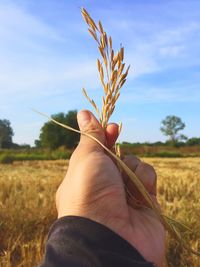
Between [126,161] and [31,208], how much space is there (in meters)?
2.81

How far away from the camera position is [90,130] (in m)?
1.26

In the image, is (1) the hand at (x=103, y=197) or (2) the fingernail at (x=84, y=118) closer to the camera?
(1) the hand at (x=103, y=197)

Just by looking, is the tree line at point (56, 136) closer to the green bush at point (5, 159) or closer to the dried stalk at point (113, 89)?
the green bush at point (5, 159)

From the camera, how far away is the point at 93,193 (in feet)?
3.83

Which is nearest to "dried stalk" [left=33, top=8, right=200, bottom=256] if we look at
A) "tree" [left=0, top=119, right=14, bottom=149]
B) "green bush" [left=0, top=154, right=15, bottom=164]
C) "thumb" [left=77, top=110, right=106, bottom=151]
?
"thumb" [left=77, top=110, right=106, bottom=151]

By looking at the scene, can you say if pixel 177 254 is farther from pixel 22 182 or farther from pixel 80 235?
pixel 22 182

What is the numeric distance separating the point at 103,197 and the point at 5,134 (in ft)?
158

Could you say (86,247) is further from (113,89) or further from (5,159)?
(5,159)

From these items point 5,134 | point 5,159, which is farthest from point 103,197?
point 5,134

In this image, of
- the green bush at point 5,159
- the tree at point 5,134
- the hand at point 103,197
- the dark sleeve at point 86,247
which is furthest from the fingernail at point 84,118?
the tree at point 5,134

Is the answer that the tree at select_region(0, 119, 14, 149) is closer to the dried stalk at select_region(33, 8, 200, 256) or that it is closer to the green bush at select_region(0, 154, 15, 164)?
the green bush at select_region(0, 154, 15, 164)

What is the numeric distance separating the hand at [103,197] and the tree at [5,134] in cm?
4360

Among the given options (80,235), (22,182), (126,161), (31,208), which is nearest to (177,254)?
(31,208)

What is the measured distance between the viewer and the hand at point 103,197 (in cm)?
115
